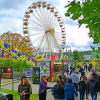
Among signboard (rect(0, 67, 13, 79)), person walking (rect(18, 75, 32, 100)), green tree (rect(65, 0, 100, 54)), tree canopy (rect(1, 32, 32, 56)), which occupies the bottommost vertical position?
person walking (rect(18, 75, 32, 100))

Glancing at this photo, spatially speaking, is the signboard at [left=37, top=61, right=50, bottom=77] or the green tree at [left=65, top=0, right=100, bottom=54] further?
the signboard at [left=37, top=61, right=50, bottom=77]

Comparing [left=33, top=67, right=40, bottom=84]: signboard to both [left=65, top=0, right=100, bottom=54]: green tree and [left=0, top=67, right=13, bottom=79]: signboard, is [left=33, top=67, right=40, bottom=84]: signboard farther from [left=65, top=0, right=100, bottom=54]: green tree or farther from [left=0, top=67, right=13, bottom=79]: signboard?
[left=65, top=0, right=100, bottom=54]: green tree

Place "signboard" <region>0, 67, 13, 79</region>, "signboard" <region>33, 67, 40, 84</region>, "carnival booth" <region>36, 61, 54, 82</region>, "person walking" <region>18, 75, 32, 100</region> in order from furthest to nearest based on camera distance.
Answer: "carnival booth" <region>36, 61, 54, 82</region>, "signboard" <region>0, 67, 13, 79</region>, "signboard" <region>33, 67, 40, 84</region>, "person walking" <region>18, 75, 32, 100</region>

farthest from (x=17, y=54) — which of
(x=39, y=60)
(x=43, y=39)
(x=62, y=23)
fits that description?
(x=39, y=60)

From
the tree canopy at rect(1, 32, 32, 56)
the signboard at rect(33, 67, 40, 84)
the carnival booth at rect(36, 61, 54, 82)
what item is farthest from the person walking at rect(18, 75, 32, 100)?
the tree canopy at rect(1, 32, 32, 56)

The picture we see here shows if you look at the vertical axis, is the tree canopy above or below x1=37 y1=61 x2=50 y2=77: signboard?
above

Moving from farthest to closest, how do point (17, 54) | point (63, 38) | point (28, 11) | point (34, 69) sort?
point (17, 54) < point (63, 38) < point (28, 11) < point (34, 69)

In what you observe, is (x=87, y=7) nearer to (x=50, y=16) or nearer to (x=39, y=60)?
(x=39, y=60)

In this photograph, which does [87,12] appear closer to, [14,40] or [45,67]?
[45,67]

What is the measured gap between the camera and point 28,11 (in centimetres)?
2050

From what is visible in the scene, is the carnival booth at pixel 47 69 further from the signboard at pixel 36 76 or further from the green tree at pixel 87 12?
the green tree at pixel 87 12

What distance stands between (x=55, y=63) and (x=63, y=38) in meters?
8.40

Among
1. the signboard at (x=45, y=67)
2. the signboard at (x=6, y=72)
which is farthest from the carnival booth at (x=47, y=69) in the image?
the signboard at (x=6, y=72)

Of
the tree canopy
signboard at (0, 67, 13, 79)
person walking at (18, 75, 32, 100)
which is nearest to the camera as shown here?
person walking at (18, 75, 32, 100)
